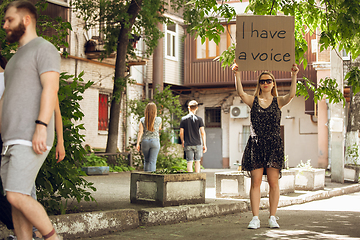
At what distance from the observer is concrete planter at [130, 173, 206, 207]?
680cm

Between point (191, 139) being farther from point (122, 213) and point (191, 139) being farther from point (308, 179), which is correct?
point (122, 213)

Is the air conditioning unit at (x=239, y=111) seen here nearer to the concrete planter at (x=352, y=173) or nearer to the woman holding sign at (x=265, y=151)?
the concrete planter at (x=352, y=173)

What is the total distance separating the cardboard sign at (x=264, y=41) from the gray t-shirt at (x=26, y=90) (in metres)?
3.49

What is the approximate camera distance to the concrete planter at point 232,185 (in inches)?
340

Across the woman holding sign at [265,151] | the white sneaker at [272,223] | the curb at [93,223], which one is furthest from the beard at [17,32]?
the white sneaker at [272,223]

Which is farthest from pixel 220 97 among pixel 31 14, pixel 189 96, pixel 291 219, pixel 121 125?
pixel 31 14

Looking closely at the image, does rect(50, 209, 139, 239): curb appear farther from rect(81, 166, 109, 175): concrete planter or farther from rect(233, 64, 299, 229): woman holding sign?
rect(81, 166, 109, 175): concrete planter

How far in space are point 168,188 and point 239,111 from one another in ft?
63.0

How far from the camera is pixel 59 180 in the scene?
17.5 feet

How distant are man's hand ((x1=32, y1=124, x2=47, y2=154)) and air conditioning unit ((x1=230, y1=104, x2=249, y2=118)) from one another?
74.3 feet

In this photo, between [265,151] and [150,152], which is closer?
[265,151]

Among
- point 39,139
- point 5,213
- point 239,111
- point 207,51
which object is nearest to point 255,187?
point 5,213

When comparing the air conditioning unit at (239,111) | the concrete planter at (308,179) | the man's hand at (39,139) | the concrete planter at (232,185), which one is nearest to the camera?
the man's hand at (39,139)

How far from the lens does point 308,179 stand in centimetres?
1112
